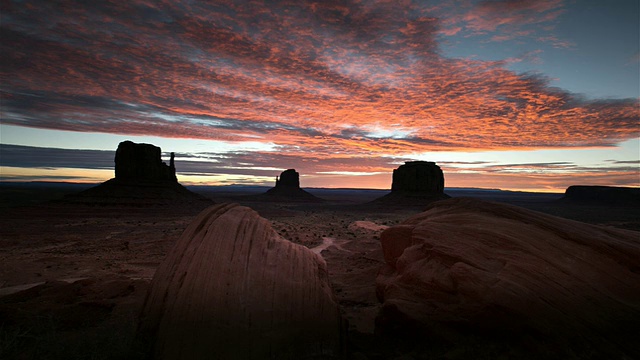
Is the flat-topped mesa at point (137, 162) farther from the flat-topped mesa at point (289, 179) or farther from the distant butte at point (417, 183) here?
the flat-topped mesa at point (289, 179)

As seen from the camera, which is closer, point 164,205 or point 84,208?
point 84,208

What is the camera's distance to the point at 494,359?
531 cm

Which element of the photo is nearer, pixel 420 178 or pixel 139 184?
pixel 139 184

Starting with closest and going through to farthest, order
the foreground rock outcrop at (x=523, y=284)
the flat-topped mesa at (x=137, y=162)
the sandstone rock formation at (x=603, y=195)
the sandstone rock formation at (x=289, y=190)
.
Answer: the foreground rock outcrop at (x=523, y=284)
the flat-topped mesa at (x=137, y=162)
the sandstone rock formation at (x=603, y=195)
the sandstone rock formation at (x=289, y=190)

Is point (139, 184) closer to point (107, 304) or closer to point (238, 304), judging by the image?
point (107, 304)

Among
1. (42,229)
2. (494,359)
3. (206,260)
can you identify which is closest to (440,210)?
(494,359)

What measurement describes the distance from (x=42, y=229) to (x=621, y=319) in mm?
36523

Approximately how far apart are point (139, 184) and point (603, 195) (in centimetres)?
13744

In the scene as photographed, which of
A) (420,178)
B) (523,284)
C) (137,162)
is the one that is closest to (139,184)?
(137,162)

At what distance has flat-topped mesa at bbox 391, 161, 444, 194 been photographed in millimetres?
81938

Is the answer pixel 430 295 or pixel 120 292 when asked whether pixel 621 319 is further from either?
pixel 120 292

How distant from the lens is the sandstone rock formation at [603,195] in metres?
96.2

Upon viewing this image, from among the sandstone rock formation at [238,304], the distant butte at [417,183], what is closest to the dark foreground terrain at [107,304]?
the sandstone rock formation at [238,304]

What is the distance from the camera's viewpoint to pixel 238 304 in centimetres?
591
